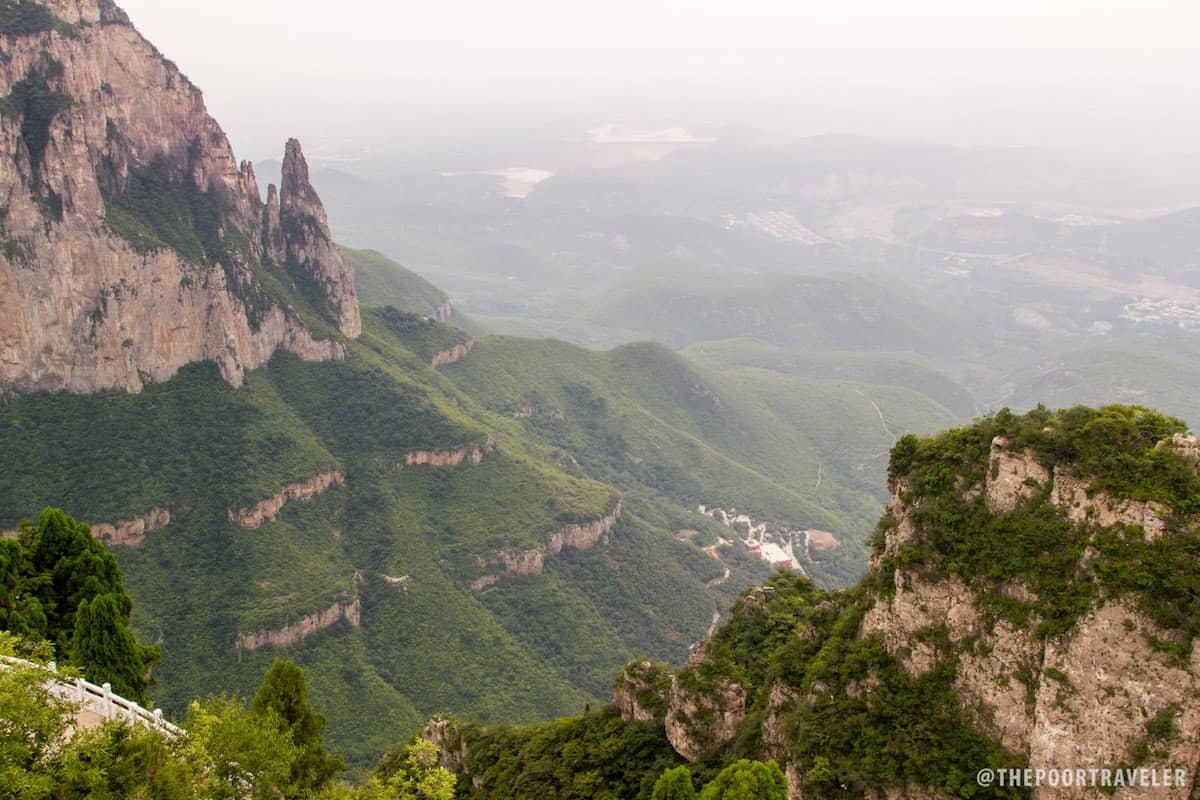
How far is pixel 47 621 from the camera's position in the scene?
38219 mm

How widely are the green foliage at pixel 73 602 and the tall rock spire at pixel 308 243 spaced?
77386 mm

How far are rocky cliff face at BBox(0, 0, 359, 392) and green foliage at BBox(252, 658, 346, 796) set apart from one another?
63.2m

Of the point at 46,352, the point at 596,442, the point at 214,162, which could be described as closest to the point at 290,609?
the point at 46,352

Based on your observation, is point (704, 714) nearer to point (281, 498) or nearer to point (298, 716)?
point (298, 716)

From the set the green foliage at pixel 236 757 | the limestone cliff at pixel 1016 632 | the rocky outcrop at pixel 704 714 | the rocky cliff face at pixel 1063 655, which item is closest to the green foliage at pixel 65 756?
the green foliage at pixel 236 757

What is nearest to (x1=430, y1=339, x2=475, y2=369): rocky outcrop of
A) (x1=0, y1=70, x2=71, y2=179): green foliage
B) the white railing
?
(x1=0, y1=70, x2=71, y2=179): green foliage

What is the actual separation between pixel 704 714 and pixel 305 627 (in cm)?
5213

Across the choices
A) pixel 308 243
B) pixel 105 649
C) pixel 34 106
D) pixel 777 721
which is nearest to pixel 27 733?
pixel 105 649

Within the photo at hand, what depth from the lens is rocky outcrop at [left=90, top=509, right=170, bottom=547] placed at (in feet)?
263

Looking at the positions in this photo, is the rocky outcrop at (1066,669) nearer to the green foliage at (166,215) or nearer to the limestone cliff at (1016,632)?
the limestone cliff at (1016,632)

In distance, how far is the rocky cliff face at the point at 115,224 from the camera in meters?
81.5

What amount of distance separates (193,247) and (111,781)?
8493 centimetres

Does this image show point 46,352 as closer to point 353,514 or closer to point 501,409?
point 353,514

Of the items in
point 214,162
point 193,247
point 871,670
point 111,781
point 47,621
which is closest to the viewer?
point 111,781
